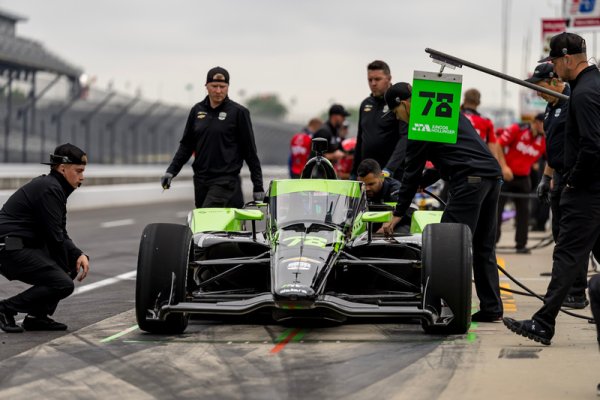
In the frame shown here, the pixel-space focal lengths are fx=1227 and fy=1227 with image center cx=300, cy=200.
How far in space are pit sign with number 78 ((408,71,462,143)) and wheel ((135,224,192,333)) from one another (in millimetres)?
1824

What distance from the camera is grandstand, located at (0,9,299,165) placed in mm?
29781

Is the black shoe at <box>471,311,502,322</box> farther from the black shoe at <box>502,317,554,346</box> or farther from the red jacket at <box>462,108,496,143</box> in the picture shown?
the red jacket at <box>462,108,496,143</box>

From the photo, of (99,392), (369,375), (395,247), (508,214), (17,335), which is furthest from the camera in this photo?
(508,214)

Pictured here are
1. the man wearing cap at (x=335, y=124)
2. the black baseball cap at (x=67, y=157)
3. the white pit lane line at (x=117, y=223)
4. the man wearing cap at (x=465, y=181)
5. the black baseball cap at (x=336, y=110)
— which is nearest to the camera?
the black baseball cap at (x=67, y=157)

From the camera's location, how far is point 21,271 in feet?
27.5

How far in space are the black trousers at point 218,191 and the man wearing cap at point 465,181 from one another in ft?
7.73

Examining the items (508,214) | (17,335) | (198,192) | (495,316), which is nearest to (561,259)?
(495,316)

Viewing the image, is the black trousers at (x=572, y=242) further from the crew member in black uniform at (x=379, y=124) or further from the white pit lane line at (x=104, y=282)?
the white pit lane line at (x=104, y=282)

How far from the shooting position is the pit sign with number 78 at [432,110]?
27.8 feet

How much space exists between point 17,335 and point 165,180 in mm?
2778

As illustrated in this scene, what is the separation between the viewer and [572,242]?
734 centimetres

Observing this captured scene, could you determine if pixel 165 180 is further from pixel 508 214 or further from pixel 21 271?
pixel 508 214

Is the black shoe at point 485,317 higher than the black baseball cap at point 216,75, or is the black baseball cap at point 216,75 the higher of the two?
the black baseball cap at point 216,75

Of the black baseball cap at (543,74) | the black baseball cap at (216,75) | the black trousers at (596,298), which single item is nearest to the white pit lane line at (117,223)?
the black baseball cap at (216,75)
